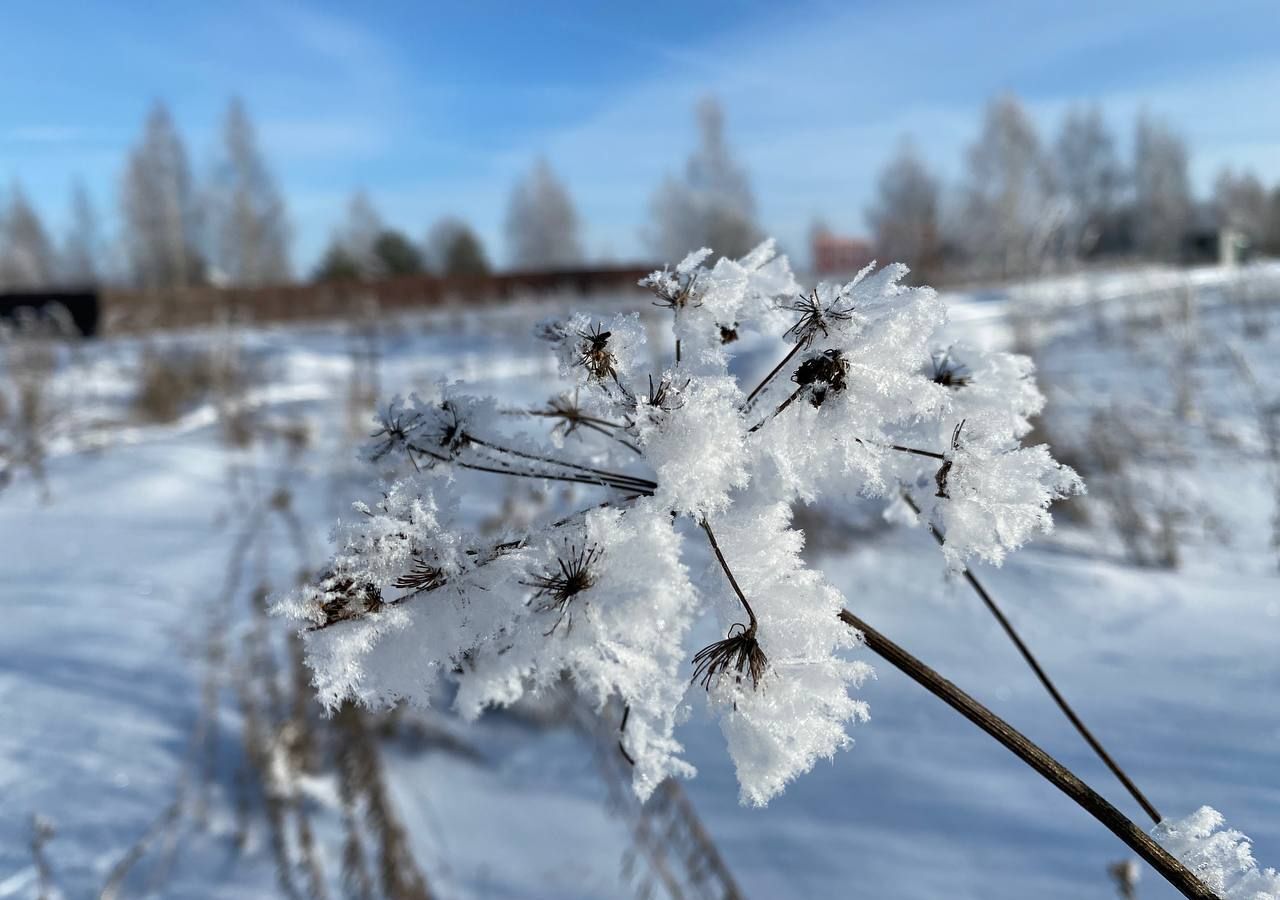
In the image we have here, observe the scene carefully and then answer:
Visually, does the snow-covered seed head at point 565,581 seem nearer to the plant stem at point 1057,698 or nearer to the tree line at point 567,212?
the plant stem at point 1057,698

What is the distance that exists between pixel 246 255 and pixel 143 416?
29.9 meters

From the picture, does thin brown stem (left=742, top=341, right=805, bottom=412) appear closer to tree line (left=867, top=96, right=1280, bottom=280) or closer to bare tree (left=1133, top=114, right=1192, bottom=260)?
tree line (left=867, top=96, right=1280, bottom=280)

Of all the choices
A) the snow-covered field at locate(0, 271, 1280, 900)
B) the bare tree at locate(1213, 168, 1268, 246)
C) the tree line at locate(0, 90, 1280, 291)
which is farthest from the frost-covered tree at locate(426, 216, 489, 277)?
the snow-covered field at locate(0, 271, 1280, 900)

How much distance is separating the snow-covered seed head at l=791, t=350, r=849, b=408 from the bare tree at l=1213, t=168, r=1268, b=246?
8296mm

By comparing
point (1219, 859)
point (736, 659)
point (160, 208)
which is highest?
point (160, 208)

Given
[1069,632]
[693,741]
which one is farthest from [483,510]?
[1069,632]

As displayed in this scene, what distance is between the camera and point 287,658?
9.40 ft

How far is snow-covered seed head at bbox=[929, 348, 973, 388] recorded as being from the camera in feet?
3.00

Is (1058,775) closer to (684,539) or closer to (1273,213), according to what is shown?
(684,539)

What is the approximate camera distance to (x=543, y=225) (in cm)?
4569

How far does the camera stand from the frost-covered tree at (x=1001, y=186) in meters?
8.84

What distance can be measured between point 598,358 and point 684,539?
0.17 m

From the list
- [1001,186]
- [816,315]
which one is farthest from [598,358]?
[1001,186]

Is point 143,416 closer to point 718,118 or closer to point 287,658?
point 287,658
